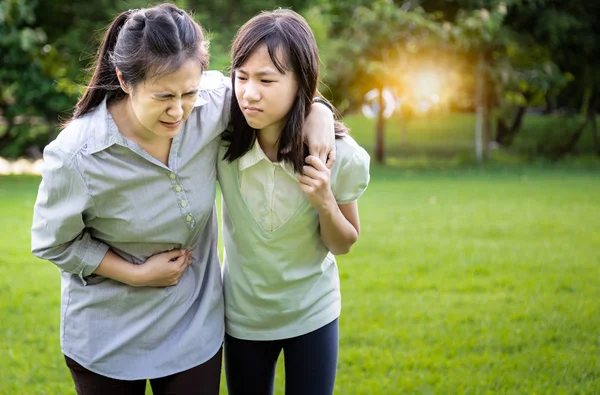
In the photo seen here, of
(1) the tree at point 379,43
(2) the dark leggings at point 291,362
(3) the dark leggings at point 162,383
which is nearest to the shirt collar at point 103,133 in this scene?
(3) the dark leggings at point 162,383

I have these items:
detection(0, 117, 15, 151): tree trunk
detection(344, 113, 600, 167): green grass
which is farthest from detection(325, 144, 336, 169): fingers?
detection(0, 117, 15, 151): tree trunk

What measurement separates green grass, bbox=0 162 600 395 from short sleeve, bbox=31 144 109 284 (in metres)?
1.89

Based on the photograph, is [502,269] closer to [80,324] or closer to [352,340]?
[352,340]

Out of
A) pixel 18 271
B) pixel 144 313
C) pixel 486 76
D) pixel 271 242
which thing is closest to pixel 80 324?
pixel 144 313

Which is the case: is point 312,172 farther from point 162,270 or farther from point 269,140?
point 162,270

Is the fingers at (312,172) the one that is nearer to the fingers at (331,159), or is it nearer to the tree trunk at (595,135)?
the fingers at (331,159)

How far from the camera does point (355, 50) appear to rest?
14.1 metres

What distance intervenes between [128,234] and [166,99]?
40cm

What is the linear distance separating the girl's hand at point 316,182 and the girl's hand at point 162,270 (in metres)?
0.41

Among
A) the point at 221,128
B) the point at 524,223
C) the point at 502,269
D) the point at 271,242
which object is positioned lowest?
the point at 524,223

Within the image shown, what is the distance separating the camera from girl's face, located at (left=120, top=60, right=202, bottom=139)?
1.91 metres

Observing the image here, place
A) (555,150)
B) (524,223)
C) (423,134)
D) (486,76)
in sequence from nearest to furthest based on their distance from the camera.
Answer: (524,223) < (486,76) < (555,150) < (423,134)

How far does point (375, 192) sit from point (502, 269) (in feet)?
16.0

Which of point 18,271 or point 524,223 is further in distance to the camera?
point 524,223
